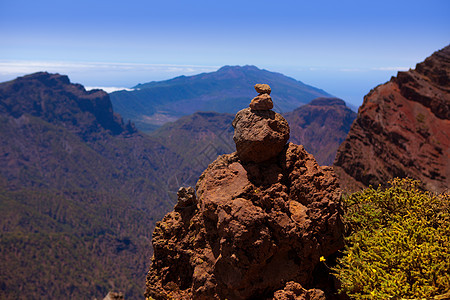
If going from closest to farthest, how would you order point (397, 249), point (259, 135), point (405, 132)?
point (397, 249) → point (259, 135) → point (405, 132)

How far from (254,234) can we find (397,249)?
336cm

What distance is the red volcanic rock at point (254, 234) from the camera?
726 cm

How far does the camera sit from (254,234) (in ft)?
23.7

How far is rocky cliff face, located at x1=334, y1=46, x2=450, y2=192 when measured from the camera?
4141cm

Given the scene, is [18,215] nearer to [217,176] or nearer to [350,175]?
[350,175]

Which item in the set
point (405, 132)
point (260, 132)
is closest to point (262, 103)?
point (260, 132)

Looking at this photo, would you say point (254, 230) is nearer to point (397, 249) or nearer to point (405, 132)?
point (397, 249)

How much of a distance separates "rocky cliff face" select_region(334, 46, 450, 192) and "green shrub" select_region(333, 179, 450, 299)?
3414 cm

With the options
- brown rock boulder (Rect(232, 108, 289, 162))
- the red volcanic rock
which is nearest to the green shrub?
the red volcanic rock

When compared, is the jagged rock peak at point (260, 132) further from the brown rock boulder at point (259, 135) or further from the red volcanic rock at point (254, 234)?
the red volcanic rock at point (254, 234)

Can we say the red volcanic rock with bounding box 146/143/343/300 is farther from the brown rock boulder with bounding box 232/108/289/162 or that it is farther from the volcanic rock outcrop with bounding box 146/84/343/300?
the brown rock boulder with bounding box 232/108/289/162

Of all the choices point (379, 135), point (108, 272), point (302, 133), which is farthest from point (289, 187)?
point (302, 133)

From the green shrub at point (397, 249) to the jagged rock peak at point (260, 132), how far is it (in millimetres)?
2975

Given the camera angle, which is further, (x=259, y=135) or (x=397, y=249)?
(x=259, y=135)
